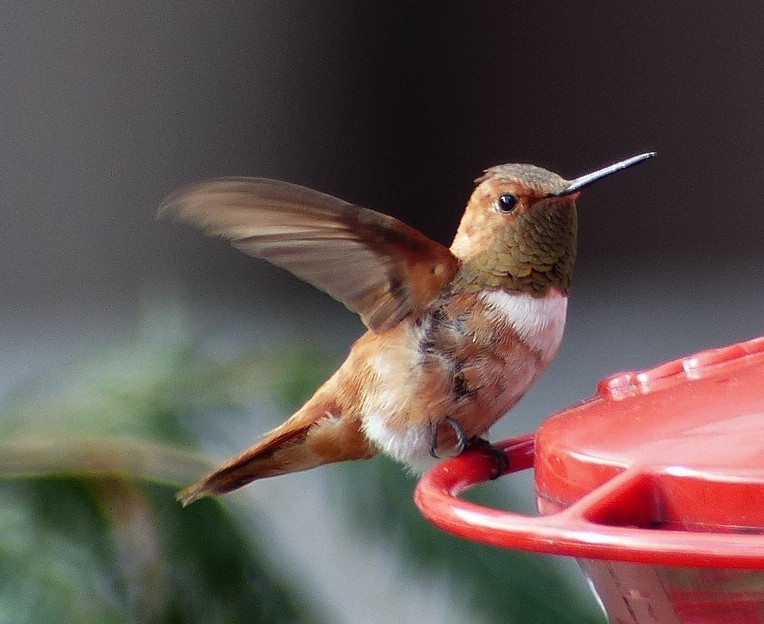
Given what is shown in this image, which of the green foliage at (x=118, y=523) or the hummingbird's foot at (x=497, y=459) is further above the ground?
the hummingbird's foot at (x=497, y=459)

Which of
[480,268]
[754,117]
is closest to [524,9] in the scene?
[754,117]

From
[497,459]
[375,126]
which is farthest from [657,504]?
[375,126]

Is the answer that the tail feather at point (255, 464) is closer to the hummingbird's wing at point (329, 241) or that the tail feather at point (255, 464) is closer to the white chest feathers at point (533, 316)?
the hummingbird's wing at point (329, 241)

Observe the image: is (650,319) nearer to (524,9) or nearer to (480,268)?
(524,9)

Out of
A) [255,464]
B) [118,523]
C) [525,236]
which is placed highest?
[525,236]

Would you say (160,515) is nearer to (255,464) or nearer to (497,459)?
(255,464)

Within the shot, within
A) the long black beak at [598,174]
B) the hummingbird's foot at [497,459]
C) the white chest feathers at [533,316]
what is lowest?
the hummingbird's foot at [497,459]

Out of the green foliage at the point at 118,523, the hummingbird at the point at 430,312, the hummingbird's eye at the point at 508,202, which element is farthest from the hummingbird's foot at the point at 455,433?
the green foliage at the point at 118,523
